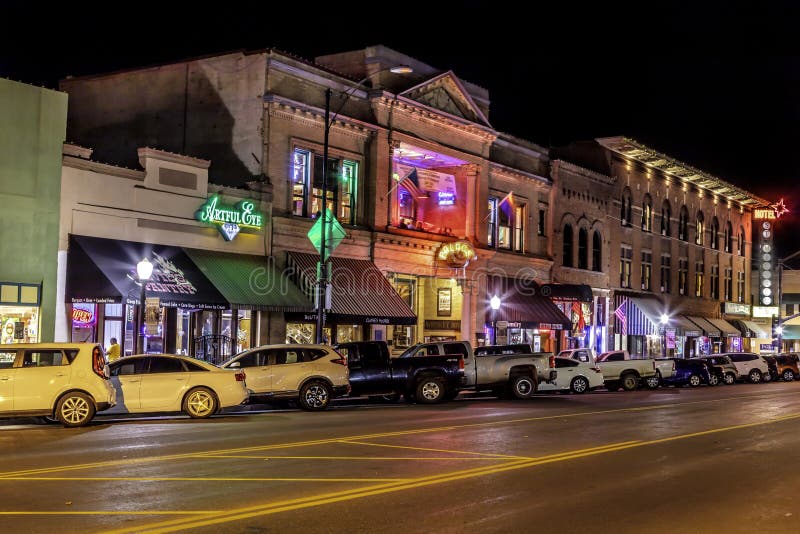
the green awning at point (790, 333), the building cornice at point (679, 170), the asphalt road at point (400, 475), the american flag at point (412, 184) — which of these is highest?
the building cornice at point (679, 170)

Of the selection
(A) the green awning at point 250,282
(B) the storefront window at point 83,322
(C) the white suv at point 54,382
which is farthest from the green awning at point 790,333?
(C) the white suv at point 54,382

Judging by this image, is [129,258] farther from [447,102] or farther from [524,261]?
[524,261]

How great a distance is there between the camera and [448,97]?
39812 millimetres

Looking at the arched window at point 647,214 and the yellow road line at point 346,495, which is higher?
the arched window at point 647,214

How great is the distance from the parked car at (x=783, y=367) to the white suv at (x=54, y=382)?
3830 centimetres

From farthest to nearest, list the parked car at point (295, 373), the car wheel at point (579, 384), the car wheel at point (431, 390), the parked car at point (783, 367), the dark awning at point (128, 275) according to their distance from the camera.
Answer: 1. the parked car at point (783, 367)
2. the car wheel at point (579, 384)
3. the car wheel at point (431, 390)
4. the dark awning at point (128, 275)
5. the parked car at point (295, 373)

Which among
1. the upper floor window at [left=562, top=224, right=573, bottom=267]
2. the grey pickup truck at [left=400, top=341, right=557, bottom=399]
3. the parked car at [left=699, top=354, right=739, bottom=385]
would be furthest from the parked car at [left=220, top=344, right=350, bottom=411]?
the upper floor window at [left=562, top=224, right=573, bottom=267]

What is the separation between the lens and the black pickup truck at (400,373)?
26359mm

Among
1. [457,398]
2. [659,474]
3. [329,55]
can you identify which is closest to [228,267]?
[457,398]

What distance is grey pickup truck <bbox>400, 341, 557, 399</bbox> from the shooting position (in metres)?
29.1

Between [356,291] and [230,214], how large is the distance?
19.5 ft

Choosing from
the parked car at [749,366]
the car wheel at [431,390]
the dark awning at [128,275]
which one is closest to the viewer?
the dark awning at [128,275]

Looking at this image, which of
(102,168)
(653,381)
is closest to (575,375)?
(653,381)

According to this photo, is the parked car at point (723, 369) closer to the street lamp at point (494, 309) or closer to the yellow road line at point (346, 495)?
the street lamp at point (494, 309)
